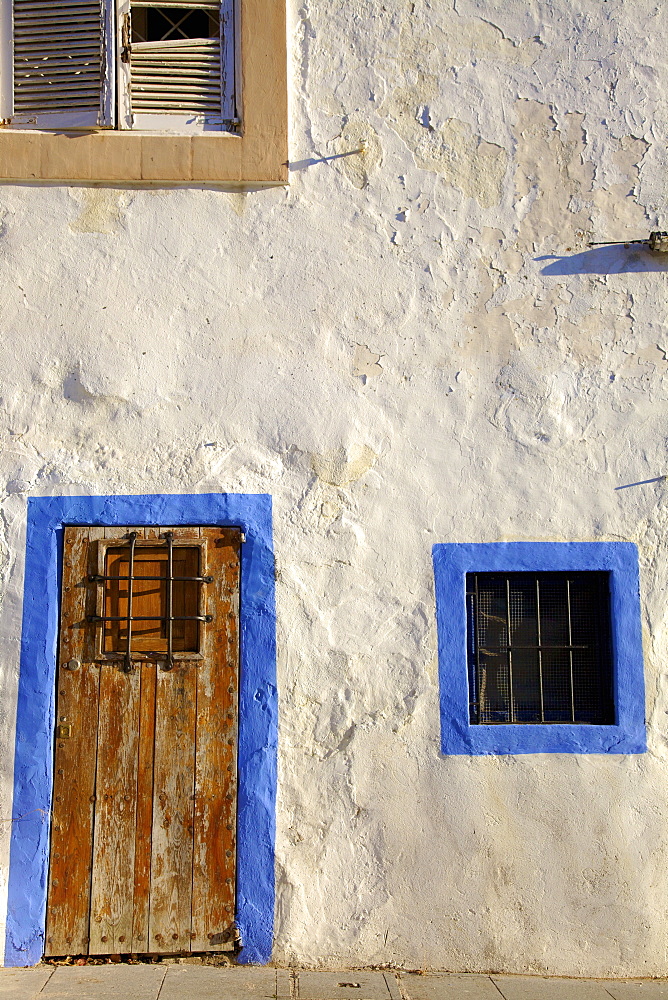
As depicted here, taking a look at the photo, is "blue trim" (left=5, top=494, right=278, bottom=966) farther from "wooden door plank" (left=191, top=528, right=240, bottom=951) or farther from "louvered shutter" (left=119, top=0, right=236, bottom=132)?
"louvered shutter" (left=119, top=0, right=236, bottom=132)

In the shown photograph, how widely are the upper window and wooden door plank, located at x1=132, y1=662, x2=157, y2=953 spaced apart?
105 inches

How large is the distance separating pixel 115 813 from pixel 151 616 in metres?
0.87

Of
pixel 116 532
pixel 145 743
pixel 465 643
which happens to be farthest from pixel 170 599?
pixel 465 643

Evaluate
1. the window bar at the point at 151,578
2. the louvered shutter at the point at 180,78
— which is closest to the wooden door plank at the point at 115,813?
the window bar at the point at 151,578

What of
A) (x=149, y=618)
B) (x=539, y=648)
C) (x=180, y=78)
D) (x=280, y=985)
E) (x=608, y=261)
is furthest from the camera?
(x=180, y=78)

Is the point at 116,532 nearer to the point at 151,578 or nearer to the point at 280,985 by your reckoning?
the point at 151,578

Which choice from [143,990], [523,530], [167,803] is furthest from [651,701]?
[143,990]

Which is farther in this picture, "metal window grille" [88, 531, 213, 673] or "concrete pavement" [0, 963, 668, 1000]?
"metal window grille" [88, 531, 213, 673]

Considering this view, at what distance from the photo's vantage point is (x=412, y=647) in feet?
12.9

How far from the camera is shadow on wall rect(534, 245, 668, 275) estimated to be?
4145 millimetres

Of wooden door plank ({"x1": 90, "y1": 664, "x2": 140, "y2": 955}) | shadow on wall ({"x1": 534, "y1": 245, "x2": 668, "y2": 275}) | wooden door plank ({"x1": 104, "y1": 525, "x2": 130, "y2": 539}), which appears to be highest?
shadow on wall ({"x1": 534, "y1": 245, "x2": 668, "y2": 275})

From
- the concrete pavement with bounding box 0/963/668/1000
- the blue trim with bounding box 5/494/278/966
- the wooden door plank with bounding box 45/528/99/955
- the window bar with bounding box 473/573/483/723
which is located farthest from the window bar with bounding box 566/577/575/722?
the wooden door plank with bounding box 45/528/99/955

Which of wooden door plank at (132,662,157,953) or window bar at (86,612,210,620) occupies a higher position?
window bar at (86,612,210,620)

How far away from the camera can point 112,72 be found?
4.24 meters
